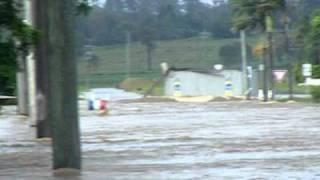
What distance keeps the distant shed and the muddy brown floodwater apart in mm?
50057

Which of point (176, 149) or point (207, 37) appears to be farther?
point (207, 37)

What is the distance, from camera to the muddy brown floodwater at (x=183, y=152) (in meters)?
13.3

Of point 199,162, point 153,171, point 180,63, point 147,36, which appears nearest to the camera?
point 153,171

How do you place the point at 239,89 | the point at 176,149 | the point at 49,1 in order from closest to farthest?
the point at 49,1 → the point at 176,149 → the point at 239,89

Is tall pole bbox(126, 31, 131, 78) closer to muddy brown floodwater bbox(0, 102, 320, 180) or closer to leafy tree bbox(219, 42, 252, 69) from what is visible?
leafy tree bbox(219, 42, 252, 69)

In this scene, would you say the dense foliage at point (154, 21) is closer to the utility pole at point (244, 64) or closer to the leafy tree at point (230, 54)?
the leafy tree at point (230, 54)

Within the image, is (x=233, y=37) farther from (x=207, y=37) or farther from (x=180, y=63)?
(x=180, y=63)

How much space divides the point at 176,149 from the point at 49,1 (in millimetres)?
6203

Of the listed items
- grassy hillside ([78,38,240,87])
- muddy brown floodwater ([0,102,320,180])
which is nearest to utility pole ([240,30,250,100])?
muddy brown floodwater ([0,102,320,180])

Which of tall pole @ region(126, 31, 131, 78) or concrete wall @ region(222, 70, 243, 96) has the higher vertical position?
tall pole @ region(126, 31, 131, 78)

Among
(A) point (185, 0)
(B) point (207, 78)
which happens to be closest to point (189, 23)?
(A) point (185, 0)

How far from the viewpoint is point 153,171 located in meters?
13.6

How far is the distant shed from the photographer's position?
254ft

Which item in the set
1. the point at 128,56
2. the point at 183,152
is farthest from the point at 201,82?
the point at 183,152
